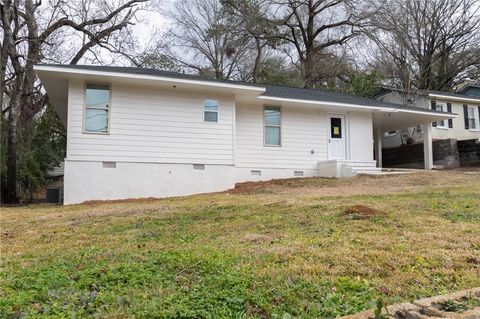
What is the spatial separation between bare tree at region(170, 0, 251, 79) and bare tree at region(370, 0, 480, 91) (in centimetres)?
878

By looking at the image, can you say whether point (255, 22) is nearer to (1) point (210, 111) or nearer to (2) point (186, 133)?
(1) point (210, 111)

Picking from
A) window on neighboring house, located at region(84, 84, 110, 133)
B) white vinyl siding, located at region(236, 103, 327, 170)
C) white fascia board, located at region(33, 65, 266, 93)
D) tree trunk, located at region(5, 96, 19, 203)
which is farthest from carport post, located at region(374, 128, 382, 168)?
tree trunk, located at region(5, 96, 19, 203)

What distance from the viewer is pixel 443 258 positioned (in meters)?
4.15

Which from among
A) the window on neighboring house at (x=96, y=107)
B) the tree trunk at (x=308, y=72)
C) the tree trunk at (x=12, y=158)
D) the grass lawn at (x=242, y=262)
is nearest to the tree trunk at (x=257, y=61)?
the tree trunk at (x=308, y=72)

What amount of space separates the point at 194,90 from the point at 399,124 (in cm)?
1054

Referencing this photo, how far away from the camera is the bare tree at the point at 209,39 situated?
91.8 feet

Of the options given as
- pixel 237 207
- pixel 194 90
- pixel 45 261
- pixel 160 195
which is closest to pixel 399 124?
pixel 194 90

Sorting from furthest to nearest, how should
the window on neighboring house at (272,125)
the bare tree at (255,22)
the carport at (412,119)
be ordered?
the bare tree at (255,22)
the carport at (412,119)
the window on neighboring house at (272,125)

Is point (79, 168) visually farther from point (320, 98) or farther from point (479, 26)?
point (479, 26)

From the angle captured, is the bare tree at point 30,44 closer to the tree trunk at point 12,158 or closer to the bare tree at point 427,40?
the tree trunk at point 12,158

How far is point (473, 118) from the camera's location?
80.5 ft

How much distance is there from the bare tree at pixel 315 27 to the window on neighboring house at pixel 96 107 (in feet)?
55.9

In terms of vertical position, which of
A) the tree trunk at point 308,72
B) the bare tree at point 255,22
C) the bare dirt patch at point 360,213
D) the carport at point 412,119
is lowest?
the bare dirt patch at point 360,213

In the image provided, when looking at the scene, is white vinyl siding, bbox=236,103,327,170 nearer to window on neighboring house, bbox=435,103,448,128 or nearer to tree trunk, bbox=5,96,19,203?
tree trunk, bbox=5,96,19,203
